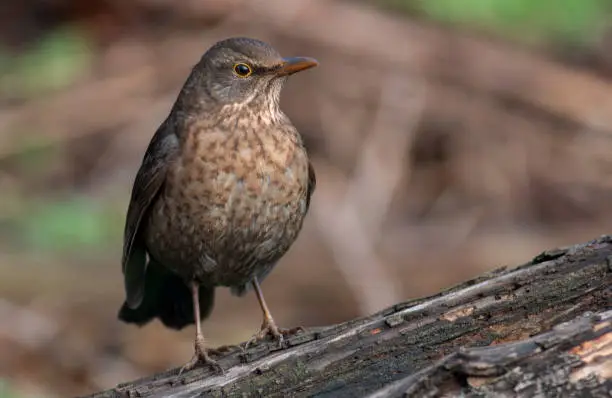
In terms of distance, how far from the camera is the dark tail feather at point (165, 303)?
546cm

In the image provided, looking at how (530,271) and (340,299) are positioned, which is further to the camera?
(340,299)

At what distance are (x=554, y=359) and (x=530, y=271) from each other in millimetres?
796

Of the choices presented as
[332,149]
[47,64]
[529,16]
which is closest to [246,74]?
[332,149]

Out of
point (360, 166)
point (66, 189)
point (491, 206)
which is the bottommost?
point (491, 206)

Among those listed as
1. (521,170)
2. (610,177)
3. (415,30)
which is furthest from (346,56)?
(610,177)

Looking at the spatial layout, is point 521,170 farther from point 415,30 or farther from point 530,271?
point 530,271

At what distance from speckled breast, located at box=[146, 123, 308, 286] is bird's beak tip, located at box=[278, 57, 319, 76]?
301 mm

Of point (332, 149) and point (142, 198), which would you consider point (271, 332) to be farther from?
point (332, 149)

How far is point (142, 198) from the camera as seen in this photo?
4848 mm

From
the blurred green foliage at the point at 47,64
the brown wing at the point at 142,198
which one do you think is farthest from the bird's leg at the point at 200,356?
the blurred green foliage at the point at 47,64

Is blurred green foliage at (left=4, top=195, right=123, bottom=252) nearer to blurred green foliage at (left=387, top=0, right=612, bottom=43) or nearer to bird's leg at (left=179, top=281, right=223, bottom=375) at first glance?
bird's leg at (left=179, top=281, right=223, bottom=375)

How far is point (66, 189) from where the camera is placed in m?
8.76

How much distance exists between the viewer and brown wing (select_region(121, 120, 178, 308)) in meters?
4.71

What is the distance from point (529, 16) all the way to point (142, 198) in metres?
5.54
